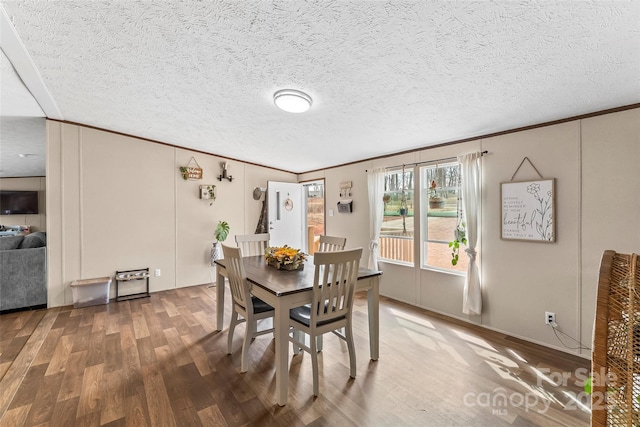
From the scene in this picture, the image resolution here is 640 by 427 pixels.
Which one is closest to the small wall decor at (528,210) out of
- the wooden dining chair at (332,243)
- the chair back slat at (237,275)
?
the wooden dining chair at (332,243)

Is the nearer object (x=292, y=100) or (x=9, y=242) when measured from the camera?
(x=292, y=100)

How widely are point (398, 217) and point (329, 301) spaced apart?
231cm

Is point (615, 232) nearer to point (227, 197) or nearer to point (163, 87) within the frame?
point (163, 87)

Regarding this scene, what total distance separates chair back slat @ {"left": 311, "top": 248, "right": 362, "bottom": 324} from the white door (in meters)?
3.53

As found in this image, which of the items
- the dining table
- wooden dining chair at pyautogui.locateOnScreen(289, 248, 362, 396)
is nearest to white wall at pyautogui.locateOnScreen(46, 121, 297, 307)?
the dining table

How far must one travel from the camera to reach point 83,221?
12.9 ft

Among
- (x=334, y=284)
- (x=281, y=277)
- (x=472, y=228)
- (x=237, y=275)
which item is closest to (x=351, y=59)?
(x=334, y=284)

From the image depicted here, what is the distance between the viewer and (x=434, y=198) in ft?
11.4

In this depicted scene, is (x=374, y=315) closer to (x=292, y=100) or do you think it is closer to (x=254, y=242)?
(x=254, y=242)

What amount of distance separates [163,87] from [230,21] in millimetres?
1345

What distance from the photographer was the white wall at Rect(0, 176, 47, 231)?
702 cm

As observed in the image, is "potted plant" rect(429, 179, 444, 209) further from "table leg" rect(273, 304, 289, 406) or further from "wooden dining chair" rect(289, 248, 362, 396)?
"table leg" rect(273, 304, 289, 406)

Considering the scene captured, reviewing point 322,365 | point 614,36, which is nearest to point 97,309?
point 322,365

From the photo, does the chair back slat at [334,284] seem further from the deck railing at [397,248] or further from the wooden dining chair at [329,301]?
the deck railing at [397,248]
